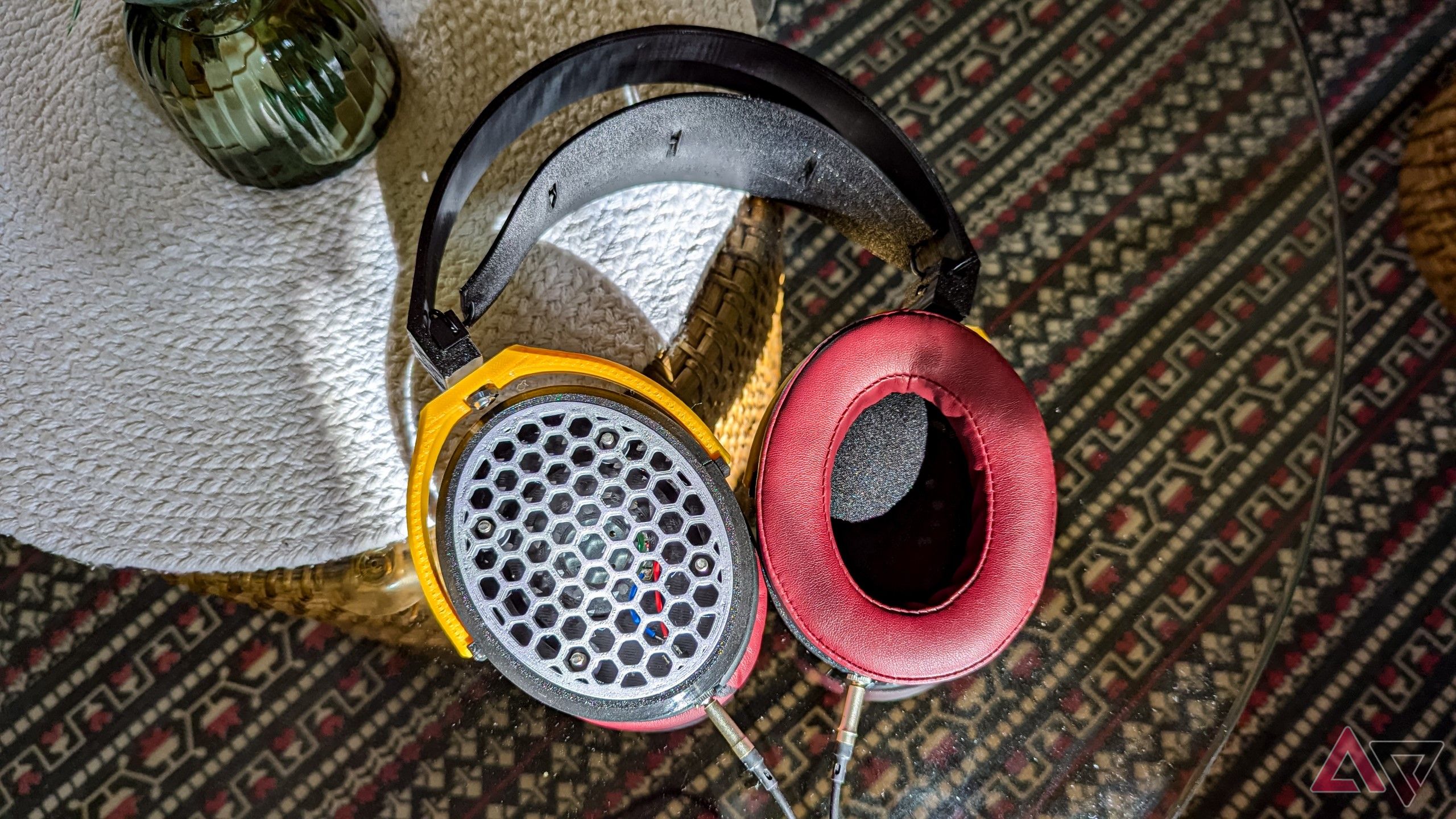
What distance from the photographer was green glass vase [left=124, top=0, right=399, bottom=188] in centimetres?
53

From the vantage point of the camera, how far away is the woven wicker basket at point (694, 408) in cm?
59

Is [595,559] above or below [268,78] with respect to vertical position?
below

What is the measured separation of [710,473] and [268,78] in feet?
1.15

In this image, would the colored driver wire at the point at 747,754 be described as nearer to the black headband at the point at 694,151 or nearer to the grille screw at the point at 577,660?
the grille screw at the point at 577,660

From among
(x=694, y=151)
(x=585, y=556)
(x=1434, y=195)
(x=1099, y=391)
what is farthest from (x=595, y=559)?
(x=1434, y=195)

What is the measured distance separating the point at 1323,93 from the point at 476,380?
40.3 inches

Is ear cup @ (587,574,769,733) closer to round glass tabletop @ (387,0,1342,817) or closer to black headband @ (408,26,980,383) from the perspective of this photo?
round glass tabletop @ (387,0,1342,817)

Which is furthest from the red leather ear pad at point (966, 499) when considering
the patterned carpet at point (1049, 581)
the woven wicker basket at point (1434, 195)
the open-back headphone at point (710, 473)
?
the woven wicker basket at point (1434, 195)

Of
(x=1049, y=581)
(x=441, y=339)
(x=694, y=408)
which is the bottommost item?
(x=1049, y=581)

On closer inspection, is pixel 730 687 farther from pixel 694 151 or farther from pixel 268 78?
pixel 268 78

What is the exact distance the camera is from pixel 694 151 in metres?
0.57

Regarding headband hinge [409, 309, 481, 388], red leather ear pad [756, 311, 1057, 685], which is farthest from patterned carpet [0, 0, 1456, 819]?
headband hinge [409, 309, 481, 388]

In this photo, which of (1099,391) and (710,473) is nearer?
(710,473)

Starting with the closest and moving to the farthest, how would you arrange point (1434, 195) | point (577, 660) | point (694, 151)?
point (577, 660), point (694, 151), point (1434, 195)
